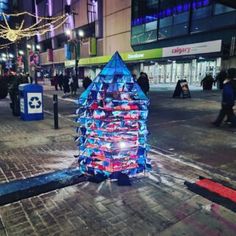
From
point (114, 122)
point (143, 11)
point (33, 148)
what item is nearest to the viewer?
point (114, 122)

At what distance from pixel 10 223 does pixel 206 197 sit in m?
2.65

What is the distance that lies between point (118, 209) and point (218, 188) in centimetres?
159

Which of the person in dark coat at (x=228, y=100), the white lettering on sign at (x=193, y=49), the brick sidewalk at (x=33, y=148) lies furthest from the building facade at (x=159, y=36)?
the person in dark coat at (x=228, y=100)

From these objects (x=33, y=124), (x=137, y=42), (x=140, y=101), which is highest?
(x=137, y=42)

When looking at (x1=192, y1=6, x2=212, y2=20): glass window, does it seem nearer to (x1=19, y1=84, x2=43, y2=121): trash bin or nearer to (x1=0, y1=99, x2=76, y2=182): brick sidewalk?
(x1=19, y1=84, x2=43, y2=121): trash bin

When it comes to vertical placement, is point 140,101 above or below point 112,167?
above

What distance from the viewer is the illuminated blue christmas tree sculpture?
3.96m

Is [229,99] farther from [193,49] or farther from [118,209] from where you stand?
[193,49]

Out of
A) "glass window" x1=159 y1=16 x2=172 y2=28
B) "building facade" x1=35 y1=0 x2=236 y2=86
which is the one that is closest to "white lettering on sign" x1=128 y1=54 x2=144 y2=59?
"building facade" x1=35 y1=0 x2=236 y2=86

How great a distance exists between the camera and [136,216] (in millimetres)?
3109

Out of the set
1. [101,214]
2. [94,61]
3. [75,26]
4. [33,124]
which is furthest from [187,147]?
[75,26]

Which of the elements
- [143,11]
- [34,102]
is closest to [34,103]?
[34,102]

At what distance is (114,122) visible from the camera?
396 centimetres

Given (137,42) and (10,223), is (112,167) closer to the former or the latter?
(10,223)
